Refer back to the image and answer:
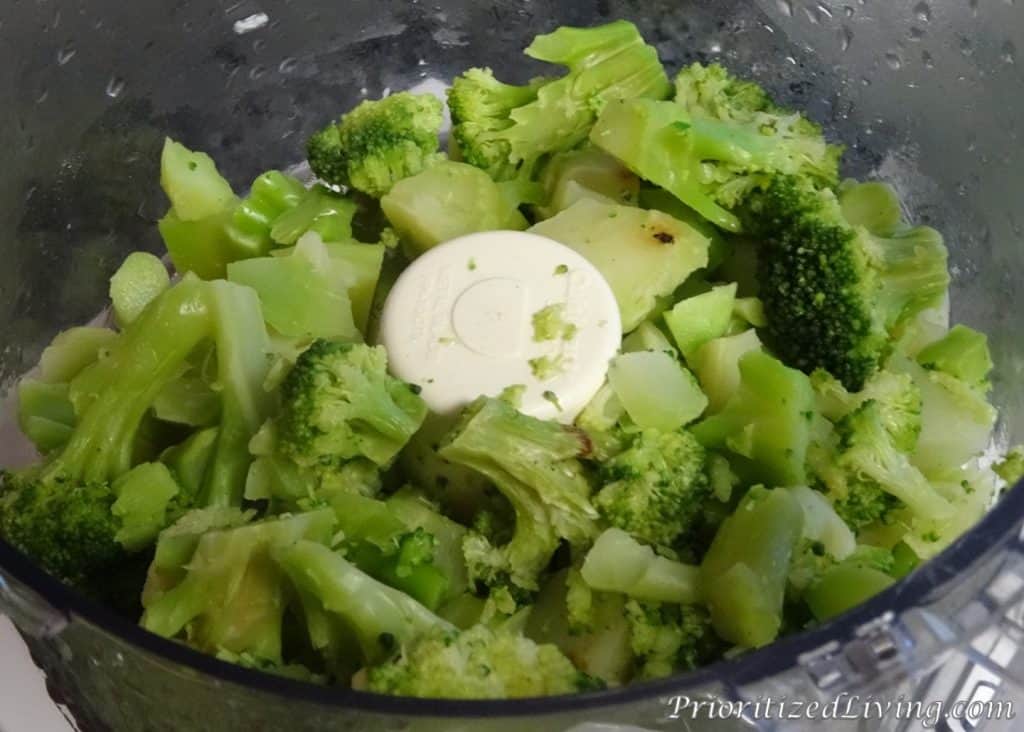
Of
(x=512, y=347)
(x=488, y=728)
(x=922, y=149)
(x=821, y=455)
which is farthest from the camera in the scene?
(x=922, y=149)

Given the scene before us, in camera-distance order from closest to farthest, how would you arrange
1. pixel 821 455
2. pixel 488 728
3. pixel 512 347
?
pixel 488 728 < pixel 821 455 < pixel 512 347

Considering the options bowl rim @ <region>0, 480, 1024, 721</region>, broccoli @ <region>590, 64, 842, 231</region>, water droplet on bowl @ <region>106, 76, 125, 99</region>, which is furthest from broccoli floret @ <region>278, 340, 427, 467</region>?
water droplet on bowl @ <region>106, 76, 125, 99</region>

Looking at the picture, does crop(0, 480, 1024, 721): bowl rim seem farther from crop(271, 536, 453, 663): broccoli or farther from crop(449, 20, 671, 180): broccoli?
crop(449, 20, 671, 180): broccoli

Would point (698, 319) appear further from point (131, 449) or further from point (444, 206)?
point (131, 449)

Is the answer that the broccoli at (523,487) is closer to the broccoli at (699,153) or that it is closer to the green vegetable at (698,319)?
the green vegetable at (698,319)

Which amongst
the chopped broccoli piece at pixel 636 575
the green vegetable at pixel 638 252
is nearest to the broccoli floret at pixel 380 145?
the green vegetable at pixel 638 252

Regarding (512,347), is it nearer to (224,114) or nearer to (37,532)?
(37,532)

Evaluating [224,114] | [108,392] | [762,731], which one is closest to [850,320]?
[762,731]
